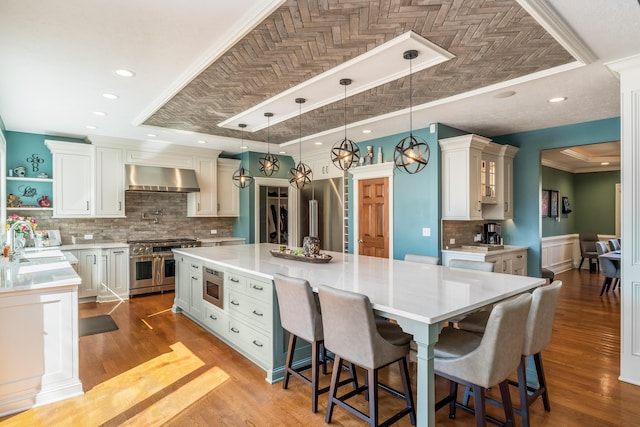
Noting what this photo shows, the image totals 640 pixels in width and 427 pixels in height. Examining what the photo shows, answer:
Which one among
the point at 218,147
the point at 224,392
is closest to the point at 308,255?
the point at 224,392

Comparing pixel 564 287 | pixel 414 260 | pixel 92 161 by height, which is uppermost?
pixel 92 161

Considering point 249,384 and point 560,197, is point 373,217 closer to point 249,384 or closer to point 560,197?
point 249,384

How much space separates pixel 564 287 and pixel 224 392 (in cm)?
650

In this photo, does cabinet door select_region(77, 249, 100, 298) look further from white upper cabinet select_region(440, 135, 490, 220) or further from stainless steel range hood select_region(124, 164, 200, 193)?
white upper cabinet select_region(440, 135, 490, 220)

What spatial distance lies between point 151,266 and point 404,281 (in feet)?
15.3

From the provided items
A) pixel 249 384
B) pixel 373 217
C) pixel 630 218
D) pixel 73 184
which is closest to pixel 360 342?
pixel 249 384

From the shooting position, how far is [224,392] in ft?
8.82

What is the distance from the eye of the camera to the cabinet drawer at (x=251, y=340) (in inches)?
116

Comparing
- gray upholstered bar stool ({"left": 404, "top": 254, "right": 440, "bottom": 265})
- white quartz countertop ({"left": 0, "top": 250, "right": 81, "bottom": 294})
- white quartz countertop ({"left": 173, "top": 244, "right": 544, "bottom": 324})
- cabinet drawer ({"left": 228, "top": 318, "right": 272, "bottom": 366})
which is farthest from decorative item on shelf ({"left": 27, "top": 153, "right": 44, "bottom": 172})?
gray upholstered bar stool ({"left": 404, "top": 254, "right": 440, "bottom": 265})

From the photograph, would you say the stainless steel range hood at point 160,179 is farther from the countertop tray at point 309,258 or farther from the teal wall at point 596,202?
the teal wall at point 596,202

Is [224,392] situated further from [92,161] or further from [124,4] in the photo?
[92,161]

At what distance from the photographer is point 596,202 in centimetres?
885

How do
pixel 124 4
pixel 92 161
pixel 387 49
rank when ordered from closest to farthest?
pixel 124 4, pixel 387 49, pixel 92 161

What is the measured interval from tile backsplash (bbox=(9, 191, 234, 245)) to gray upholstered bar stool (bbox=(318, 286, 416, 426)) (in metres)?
5.23
